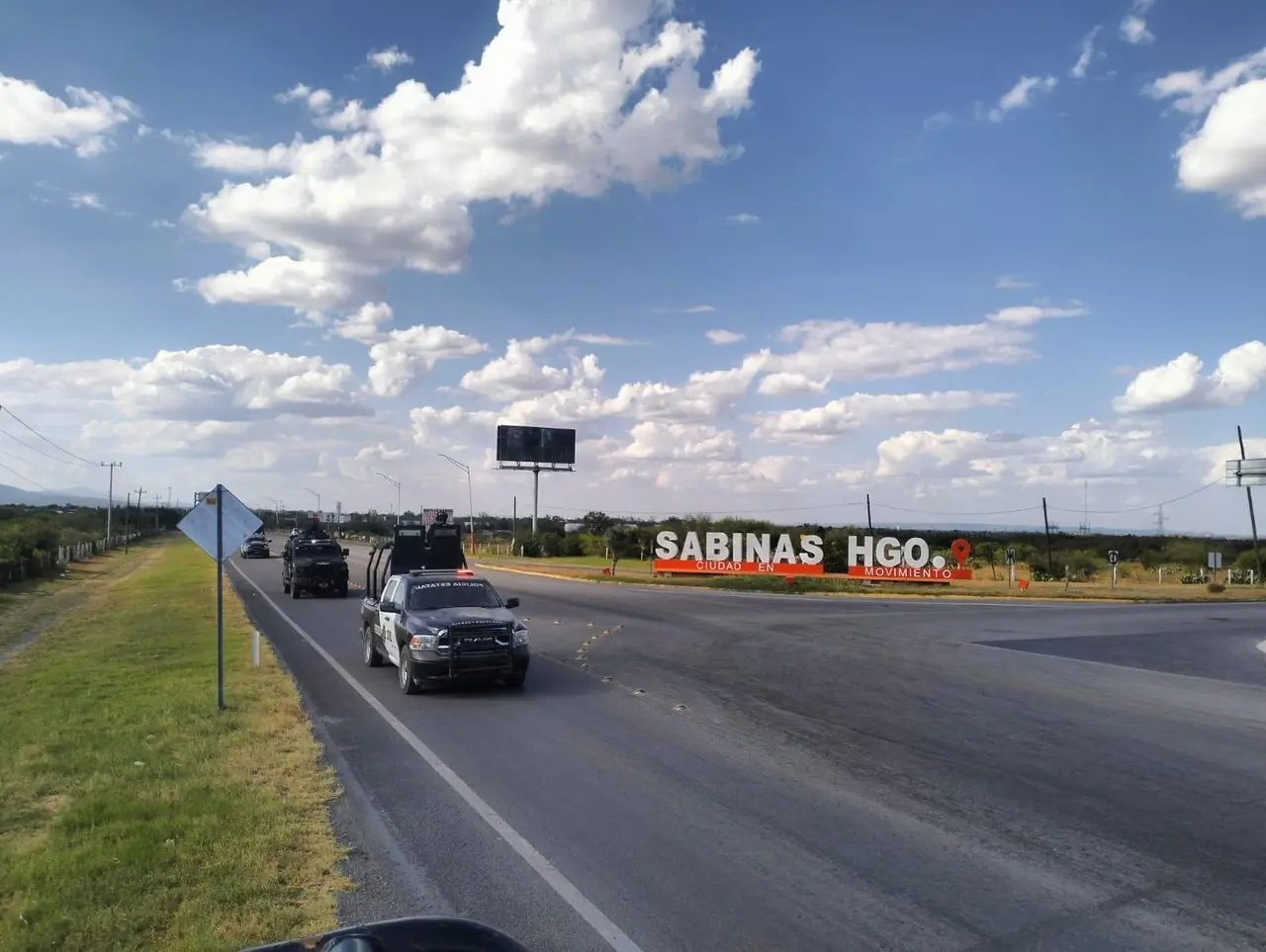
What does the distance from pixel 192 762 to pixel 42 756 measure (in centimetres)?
183

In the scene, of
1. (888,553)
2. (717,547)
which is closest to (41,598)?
(717,547)

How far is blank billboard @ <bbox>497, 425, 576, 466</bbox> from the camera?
3526 inches

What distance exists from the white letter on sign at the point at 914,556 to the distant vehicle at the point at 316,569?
27.7m

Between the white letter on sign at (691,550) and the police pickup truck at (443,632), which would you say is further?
the white letter on sign at (691,550)

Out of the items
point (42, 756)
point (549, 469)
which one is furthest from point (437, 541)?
point (549, 469)

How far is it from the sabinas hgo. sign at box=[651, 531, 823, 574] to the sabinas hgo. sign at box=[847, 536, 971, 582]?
270cm

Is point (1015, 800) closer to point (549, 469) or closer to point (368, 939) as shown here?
point (368, 939)

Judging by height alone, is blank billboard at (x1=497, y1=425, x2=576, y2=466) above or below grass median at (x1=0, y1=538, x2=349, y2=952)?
above

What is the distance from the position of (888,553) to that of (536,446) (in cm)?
4722

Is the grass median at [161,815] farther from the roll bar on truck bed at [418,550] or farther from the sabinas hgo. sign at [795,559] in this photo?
the sabinas hgo. sign at [795,559]

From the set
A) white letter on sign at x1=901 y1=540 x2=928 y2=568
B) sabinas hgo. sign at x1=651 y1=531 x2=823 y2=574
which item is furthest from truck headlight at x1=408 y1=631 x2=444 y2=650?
white letter on sign at x1=901 y1=540 x2=928 y2=568

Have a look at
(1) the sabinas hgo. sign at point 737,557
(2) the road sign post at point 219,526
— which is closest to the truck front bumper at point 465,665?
(2) the road sign post at point 219,526

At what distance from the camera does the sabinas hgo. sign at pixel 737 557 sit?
5169 centimetres

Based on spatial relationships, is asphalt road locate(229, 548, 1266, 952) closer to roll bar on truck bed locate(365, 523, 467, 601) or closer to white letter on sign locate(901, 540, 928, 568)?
roll bar on truck bed locate(365, 523, 467, 601)
